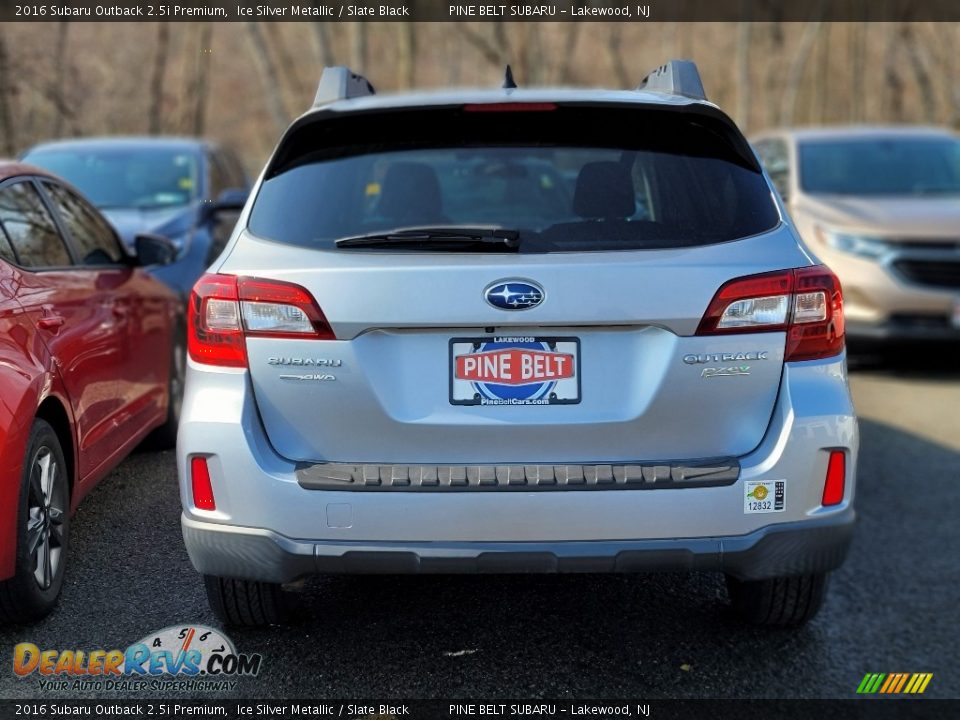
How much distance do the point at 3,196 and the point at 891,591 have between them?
3887 mm

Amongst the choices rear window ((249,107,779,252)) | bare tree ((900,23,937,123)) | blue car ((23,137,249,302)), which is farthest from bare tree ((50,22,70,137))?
bare tree ((900,23,937,123))

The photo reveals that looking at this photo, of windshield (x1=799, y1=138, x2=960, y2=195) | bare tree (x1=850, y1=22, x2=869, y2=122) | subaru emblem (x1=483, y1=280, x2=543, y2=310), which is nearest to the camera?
subaru emblem (x1=483, y1=280, x2=543, y2=310)

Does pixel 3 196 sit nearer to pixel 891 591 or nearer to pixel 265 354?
pixel 265 354

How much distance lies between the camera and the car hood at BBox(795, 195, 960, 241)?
9.05 m

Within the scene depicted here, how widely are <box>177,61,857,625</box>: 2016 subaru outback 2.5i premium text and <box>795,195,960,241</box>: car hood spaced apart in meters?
6.20

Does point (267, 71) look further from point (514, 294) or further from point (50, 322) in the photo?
point (514, 294)

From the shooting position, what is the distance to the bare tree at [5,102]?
18109mm

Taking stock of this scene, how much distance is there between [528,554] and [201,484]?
975 mm

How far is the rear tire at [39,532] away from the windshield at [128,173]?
555 cm

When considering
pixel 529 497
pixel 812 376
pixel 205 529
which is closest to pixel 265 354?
pixel 205 529

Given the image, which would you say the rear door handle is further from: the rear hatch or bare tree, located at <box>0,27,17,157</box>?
bare tree, located at <box>0,27,17,157</box>

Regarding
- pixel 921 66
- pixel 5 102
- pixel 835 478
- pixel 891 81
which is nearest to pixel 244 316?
pixel 835 478

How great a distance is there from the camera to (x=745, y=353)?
10.5 ft

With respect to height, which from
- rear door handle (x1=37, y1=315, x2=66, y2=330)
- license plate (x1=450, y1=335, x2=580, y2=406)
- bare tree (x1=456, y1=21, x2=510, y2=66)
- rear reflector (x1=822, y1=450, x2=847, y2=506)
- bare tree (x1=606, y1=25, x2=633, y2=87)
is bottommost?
bare tree (x1=606, y1=25, x2=633, y2=87)
